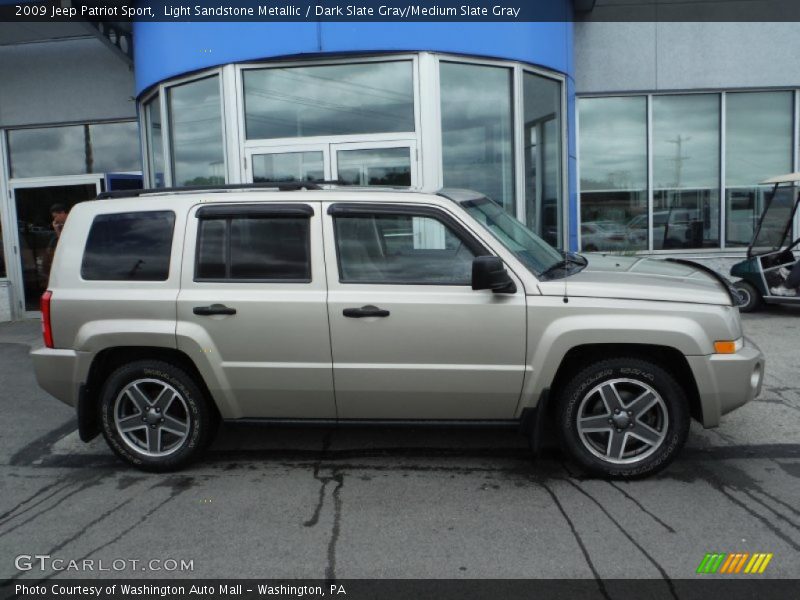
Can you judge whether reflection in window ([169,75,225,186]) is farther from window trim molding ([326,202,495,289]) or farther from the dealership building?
window trim molding ([326,202,495,289])

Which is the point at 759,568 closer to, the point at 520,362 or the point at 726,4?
the point at 520,362

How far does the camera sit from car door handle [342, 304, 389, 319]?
15.0ft

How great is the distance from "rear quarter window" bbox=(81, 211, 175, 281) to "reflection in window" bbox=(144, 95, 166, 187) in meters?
6.21


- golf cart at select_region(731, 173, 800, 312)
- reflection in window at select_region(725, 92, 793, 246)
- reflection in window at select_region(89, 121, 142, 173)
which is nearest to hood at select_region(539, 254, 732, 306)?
golf cart at select_region(731, 173, 800, 312)

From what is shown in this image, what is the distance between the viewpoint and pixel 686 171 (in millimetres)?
12242

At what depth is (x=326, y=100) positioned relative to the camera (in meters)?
9.73

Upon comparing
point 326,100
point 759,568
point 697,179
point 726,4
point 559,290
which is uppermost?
point 726,4

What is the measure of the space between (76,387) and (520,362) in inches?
117

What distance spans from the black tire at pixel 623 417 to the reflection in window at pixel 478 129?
221 inches

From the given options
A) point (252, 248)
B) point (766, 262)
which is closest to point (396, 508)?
point (252, 248)

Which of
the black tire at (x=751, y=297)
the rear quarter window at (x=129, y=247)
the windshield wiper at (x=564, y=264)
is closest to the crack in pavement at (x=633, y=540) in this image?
the windshield wiper at (x=564, y=264)

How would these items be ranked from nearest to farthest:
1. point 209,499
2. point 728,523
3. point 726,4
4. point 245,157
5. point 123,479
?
point 728,523, point 209,499, point 123,479, point 245,157, point 726,4

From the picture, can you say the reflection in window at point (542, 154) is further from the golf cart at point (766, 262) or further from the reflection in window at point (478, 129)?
the golf cart at point (766, 262)

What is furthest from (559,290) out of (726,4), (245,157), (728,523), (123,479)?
(726,4)
